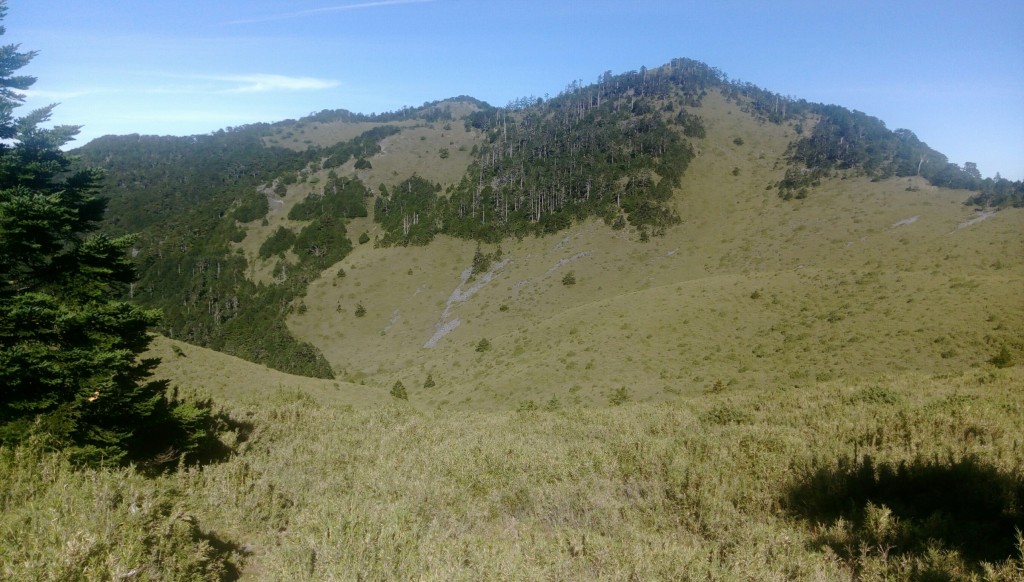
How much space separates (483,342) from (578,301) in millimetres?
18816

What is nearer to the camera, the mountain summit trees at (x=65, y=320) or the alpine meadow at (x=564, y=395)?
the alpine meadow at (x=564, y=395)

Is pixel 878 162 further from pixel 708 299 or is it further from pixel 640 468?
pixel 640 468

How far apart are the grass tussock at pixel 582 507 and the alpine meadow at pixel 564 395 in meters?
0.05

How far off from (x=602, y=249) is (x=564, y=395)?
164 ft

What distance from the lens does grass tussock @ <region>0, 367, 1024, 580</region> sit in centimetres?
498

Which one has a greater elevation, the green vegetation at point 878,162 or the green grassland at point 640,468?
the green vegetation at point 878,162

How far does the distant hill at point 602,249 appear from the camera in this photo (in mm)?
33906

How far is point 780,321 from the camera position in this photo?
35.1m

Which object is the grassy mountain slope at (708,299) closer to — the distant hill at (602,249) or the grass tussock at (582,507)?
the distant hill at (602,249)

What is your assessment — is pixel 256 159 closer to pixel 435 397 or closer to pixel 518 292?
pixel 518 292

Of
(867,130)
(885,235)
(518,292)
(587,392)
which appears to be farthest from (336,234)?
(867,130)

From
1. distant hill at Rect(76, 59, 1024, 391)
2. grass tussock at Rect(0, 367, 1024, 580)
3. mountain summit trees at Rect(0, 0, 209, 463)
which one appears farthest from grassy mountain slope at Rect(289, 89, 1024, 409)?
mountain summit trees at Rect(0, 0, 209, 463)

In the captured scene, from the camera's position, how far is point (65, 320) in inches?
374

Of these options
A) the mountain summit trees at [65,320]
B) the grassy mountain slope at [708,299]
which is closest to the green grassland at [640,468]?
the grassy mountain slope at [708,299]
